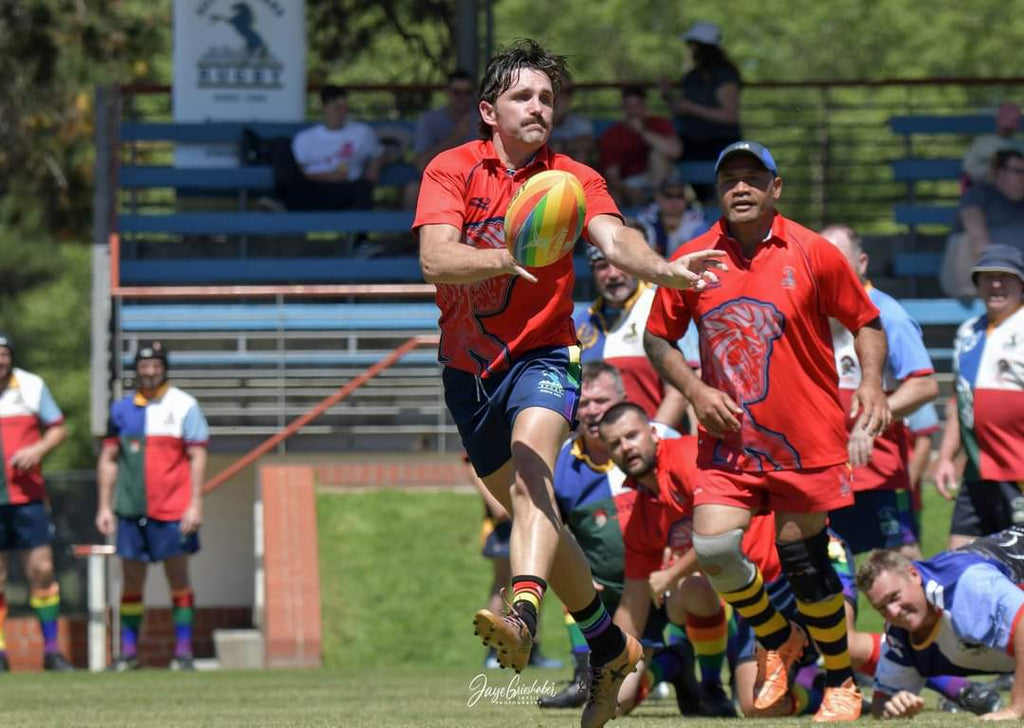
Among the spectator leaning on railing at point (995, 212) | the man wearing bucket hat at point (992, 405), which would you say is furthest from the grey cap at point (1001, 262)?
the spectator leaning on railing at point (995, 212)

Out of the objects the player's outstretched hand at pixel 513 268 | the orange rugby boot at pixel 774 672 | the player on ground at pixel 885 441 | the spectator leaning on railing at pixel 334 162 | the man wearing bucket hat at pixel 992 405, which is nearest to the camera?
the player's outstretched hand at pixel 513 268

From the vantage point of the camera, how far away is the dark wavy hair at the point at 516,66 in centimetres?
631

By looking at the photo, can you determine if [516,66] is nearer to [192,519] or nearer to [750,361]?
[750,361]

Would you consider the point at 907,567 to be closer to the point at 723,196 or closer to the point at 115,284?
the point at 723,196

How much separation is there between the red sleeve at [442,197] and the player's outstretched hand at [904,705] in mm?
2780

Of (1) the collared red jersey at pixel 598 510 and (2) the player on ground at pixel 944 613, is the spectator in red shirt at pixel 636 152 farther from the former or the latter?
(2) the player on ground at pixel 944 613

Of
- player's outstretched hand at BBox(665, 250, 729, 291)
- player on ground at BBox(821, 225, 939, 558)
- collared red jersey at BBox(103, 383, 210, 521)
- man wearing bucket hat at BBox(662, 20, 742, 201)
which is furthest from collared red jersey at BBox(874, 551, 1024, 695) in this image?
man wearing bucket hat at BBox(662, 20, 742, 201)

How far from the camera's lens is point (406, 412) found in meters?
16.2

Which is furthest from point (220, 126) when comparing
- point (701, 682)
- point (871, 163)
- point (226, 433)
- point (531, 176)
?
point (531, 176)

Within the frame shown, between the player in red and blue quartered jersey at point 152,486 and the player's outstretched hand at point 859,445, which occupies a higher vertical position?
the player's outstretched hand at point 859,445

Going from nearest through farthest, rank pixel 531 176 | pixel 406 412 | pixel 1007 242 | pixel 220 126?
pixel 531 176
pixel 1007 242
pixel 406 412
pixel 220 126

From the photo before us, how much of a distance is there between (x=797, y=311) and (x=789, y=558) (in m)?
0.98

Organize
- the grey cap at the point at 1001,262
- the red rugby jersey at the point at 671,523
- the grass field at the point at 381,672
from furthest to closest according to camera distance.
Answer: the grey cap at the point at 1001,262, the red rugby jersey at the point at 671,523, the grass field at the point at 381,672

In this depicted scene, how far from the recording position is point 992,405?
9.66m
